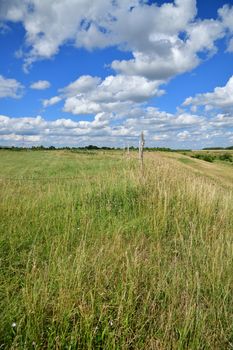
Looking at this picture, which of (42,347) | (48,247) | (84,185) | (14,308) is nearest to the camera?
(42,347)

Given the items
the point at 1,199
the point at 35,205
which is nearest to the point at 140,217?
the point at 35,205

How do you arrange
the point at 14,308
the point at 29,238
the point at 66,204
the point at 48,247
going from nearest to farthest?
the point at 14,308
the point at 48,247
the point at 29,238
the point at 66,204

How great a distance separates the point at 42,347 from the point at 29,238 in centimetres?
247

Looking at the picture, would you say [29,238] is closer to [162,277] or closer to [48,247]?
[48,247]

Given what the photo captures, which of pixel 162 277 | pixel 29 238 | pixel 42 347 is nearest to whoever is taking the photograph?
pixel 42 347

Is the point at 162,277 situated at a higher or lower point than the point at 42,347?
higher

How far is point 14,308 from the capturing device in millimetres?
3104

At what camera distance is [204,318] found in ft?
9.71

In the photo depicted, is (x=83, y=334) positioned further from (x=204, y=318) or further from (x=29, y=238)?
(x=29, y=238)

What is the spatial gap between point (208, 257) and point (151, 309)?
4.31 feet

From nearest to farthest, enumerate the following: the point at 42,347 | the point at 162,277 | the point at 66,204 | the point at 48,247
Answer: the point at 42,347, the point at 162,277, the point at 48,247, the point at 66,204

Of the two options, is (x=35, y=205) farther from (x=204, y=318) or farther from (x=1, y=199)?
(x=204, y=318)

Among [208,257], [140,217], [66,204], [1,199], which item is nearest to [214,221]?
[140,217]

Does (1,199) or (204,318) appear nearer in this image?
(204,318)
